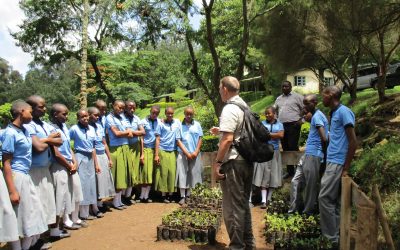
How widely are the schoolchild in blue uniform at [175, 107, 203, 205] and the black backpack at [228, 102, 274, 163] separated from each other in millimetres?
3505

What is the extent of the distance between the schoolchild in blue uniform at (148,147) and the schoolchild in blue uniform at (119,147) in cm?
36

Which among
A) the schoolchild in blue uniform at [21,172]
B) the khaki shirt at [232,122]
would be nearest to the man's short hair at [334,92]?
the khaki shirt at [232,122]

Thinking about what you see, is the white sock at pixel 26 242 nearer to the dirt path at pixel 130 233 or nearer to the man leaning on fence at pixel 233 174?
the dirt path at pixel 130 233

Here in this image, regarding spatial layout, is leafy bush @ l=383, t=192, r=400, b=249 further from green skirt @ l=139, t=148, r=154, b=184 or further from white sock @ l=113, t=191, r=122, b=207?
white sock @ l=113, t=191, r=122, b=207

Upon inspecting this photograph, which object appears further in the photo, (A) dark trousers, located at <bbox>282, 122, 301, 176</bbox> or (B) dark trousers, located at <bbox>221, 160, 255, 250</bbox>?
(A) dark trousers, located at <bbox>282, 122, 301, 176</bbox>

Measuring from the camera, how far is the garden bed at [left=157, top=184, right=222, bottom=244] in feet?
18.3

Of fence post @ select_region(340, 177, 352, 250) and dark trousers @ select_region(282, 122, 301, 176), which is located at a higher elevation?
dark trousers @ select_region(282, 122, 301, 176)

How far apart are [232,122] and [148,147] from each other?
4046 mm

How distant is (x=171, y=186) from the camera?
26.9 feet

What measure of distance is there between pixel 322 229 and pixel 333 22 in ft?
35.1

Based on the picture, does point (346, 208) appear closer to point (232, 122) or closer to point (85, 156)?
point (232, 122)

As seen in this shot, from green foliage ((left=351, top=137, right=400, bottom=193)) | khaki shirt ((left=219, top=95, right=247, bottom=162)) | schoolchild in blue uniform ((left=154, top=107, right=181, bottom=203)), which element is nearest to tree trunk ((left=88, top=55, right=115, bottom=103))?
schoolchild in blue uniform ((left=154, top=107, right=181, bottom=203))

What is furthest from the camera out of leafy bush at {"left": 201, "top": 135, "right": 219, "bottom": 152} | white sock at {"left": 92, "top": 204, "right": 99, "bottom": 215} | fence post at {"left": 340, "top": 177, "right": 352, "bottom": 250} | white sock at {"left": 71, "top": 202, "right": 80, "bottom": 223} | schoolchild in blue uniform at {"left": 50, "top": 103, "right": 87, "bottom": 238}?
leafy bush at {"left": 201, "top": 135, "right": 219, "bottom": 152}

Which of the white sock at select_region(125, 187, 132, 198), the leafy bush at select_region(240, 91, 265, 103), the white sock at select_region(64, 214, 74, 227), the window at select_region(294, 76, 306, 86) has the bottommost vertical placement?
the white sock at select_region(64, 214, 74, 227)
